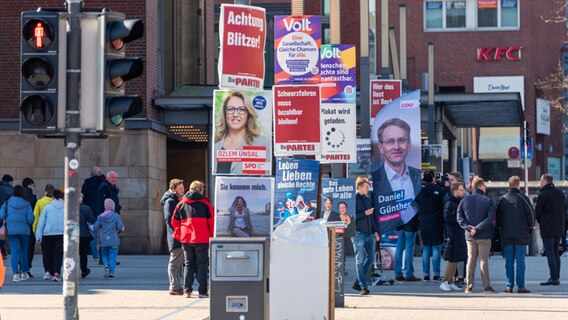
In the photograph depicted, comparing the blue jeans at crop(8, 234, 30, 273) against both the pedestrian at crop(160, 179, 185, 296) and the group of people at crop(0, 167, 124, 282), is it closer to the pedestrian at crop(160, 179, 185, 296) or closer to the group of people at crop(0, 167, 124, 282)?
the group of people at crop(0, 167, 124, 282)

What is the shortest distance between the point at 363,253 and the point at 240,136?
512 cm

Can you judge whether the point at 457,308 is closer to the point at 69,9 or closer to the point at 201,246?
the point at 201,246

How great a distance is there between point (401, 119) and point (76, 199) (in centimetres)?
1080

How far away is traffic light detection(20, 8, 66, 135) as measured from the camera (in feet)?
36.3

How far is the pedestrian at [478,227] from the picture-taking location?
19.8m

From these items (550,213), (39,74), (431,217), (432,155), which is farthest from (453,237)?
(39,74)

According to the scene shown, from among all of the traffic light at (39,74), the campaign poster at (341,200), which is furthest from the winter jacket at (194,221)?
the traffic light at (39,74)

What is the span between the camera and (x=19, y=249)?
22.6 metres

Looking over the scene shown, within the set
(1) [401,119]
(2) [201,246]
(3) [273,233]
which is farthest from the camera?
(1) [401,119]

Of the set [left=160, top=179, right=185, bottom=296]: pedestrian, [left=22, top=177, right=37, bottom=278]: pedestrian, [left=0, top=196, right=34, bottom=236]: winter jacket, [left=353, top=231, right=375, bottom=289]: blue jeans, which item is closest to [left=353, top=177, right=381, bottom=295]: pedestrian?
[left=353, top=231, right=375, bottom=289]: blue jeans

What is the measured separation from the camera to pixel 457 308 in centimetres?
1720

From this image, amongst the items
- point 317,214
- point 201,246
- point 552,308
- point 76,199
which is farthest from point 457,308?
point 76,199

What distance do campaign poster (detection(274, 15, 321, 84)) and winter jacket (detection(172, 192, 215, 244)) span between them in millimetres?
2856

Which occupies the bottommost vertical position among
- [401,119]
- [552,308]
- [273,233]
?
[552,308]
